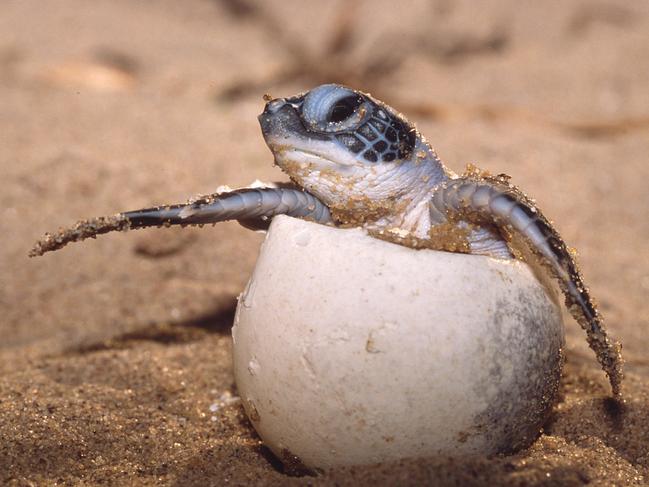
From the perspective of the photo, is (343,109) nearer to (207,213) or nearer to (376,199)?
(376,199)

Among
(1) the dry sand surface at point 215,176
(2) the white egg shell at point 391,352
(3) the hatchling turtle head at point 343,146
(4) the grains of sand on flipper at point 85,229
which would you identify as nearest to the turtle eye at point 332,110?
(3) the hatchling turtle head at point 343,146

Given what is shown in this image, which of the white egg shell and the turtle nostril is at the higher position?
the turtle nostril

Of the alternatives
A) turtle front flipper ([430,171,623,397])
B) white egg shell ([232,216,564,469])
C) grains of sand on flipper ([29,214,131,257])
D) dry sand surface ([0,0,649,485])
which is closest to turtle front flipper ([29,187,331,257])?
A: grains of sand on flipper ([29,214,131,257])

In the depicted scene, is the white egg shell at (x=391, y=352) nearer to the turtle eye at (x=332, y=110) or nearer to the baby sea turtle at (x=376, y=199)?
the baby sea turtle at (x=376, y=199)

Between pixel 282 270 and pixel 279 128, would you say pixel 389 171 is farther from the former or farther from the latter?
pixel 282 270

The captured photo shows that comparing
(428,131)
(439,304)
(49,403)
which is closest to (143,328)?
(49,403)

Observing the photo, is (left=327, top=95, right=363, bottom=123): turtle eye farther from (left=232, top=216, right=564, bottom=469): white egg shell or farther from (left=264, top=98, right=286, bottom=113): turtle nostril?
(left=232, top=216, right=564, bottom=469): white egg shell

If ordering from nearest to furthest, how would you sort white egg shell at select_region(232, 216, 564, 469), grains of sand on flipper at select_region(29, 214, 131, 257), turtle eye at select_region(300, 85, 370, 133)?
1. white egg shell at select_region(232, 216, 564, 469)
2. grains of sand on flipper at select_region(29, 214, 131, 257)
3. turtle eye at select_region(300, 85, 370, 133)

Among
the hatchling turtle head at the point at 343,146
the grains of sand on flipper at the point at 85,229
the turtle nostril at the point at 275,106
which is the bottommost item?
the grains of sand on flipper at the point at 85,229
